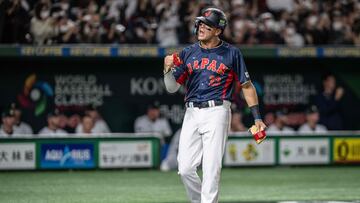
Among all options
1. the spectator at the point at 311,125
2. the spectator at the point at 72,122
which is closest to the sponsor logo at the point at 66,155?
the spectator at the point at 72,122

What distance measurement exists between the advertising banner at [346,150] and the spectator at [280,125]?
1138mm

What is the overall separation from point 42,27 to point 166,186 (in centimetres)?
448

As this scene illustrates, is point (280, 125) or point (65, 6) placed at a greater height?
point (65, 6)

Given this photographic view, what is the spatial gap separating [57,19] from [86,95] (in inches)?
80.4

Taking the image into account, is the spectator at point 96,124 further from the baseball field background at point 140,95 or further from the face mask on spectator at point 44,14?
the face mask on spectator at point 44,14

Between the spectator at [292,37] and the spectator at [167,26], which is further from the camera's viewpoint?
the spectator at [292,37]

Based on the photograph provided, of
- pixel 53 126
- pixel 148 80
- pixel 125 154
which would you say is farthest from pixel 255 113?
pixel 148 80

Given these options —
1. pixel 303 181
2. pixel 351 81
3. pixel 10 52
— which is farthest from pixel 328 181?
pixel 10 52

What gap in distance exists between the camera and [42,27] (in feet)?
47.5

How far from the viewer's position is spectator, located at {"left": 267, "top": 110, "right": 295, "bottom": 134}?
53.1 ft

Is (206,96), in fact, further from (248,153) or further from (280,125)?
(280,125)

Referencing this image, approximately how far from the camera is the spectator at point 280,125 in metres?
16.2

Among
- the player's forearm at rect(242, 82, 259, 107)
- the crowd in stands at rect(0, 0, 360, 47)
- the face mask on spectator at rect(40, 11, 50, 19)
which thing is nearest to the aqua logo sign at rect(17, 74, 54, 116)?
the crowd in stands at rect(0, 0, 360, 47)

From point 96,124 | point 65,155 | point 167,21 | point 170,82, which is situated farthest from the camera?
point 167,21
